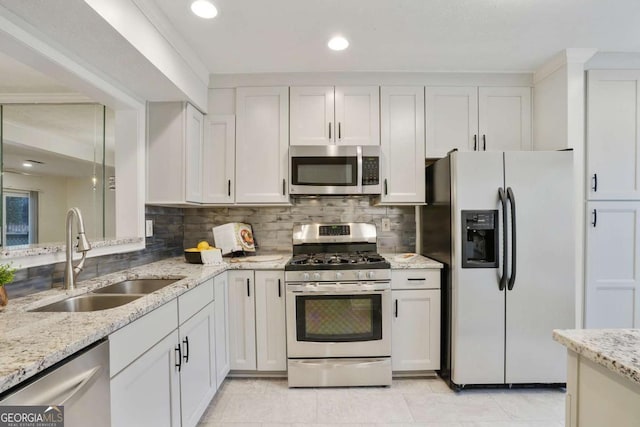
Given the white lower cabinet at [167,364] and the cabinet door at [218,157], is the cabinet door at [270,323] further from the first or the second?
the cabinet door at [218,157]

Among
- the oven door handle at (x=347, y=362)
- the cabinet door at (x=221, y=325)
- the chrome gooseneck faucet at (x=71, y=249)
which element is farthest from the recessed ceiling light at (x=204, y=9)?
the oven door handle at (x=347, y=362)

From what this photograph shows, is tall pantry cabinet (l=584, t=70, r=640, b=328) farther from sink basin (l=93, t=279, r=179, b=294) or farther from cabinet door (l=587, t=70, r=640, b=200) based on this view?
sink basin (l=93, t=279, r=179, b=294)

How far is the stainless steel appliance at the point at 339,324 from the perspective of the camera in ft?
6.91

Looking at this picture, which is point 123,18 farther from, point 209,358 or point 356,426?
point 356,426

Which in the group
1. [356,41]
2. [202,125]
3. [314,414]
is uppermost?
[356,41]

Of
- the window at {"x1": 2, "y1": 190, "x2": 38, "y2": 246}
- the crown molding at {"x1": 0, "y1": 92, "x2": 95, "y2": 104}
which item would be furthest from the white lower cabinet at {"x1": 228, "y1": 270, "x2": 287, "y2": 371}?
the window at {"x1": 2, "y1": 190, "x2": 38, "y2": 246}

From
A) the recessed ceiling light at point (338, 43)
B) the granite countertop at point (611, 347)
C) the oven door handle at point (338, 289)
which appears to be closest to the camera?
the granite countertop at point (611, 347)

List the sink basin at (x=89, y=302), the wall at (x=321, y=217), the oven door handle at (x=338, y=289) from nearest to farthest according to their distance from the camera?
the sink basin at (x=89, y=302)
the oven door handle at (x=338, y=289)
the wall at (x=321, y=217)

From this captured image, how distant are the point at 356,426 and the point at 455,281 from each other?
111 centimetres

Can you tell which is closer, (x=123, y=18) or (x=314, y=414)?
(x=123, y=18)

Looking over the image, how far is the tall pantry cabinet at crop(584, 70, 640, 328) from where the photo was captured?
216cm

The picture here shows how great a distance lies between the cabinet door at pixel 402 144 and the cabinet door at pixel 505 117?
0.52 m

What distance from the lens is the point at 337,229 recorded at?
2.70 metres

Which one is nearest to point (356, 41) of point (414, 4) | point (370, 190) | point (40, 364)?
point (414, 4)
